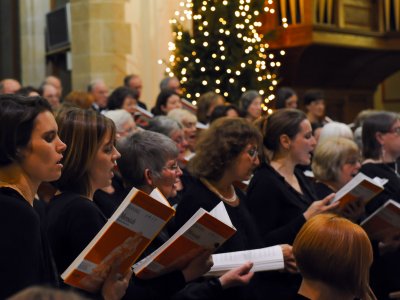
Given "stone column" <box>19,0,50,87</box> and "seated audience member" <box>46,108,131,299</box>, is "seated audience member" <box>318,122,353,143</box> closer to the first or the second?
"seated audience member" <box>46,108,131,299</box>

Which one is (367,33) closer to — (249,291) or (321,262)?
(249,291)

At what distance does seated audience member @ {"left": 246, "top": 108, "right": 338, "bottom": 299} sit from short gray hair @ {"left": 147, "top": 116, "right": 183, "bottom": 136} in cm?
67

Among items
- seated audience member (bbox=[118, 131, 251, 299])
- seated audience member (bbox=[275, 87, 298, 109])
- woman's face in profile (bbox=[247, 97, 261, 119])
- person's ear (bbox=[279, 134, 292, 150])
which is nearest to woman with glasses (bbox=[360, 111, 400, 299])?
person's ear (bbox=[279, 134, 292, 150])

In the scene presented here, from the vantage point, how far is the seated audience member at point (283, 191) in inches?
174

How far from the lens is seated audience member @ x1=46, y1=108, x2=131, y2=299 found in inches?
121

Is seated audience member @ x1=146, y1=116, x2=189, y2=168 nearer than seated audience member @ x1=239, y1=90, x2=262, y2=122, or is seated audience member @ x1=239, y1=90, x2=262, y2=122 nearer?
seated audience member @ x1=146, y1=116, x2=189, y2=168

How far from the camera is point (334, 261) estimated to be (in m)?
2.79

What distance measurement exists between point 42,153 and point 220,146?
1629 millimetres

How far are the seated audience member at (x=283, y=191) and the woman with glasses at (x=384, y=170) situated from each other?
2.49 feet

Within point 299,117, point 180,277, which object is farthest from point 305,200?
point 180,277

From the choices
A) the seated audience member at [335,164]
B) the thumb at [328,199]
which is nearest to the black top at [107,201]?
the thumb at [328,199]

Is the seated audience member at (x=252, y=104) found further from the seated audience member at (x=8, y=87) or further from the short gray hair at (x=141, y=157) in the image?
the short gray hair at (x=141, y=157)

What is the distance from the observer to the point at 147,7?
10984mm

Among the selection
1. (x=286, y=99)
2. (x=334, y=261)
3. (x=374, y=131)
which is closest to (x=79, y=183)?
(x=334, y=261)
